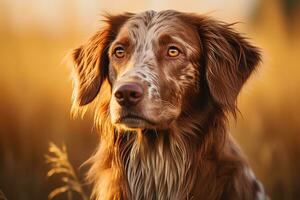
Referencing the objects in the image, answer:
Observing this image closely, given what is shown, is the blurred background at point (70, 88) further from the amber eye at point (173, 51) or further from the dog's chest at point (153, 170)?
the amber eye at point (173, 51)

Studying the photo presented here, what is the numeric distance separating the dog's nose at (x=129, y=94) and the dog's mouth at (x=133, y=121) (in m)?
0.10

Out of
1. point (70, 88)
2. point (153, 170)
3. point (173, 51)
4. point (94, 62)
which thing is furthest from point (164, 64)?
point (70, 88)

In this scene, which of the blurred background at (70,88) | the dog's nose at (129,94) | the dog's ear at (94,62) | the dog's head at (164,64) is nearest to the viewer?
the dog's nose at (129,94)

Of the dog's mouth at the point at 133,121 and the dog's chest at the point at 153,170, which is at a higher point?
the dog's mouth at the point at 133,121

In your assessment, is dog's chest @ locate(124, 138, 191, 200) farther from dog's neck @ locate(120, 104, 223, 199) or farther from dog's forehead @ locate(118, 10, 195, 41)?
dog's forehead @ locate(118, 10, 195, 41)

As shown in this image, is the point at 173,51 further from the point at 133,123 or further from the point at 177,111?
the point at 133,123

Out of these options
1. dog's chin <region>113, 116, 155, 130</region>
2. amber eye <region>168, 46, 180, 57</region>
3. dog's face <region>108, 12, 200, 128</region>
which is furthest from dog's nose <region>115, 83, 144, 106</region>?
amber eye <region>168, 46, 180, 57</region>

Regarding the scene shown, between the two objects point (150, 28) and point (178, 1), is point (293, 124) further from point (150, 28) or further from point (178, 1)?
point (150, 28)

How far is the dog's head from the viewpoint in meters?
5.42

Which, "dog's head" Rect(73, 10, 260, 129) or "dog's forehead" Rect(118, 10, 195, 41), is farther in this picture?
"dog's forehead" Rect(118, 10, 195, 41)

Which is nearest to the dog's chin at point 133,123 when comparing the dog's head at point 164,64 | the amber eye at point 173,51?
the dog's head at point 164,64

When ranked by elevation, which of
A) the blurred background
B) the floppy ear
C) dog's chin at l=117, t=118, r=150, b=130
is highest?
the floppy ear

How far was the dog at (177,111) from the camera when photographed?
5648mm

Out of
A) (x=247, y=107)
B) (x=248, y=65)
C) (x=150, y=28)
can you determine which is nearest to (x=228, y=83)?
(x=248, y=65)
